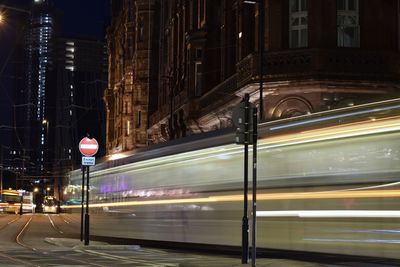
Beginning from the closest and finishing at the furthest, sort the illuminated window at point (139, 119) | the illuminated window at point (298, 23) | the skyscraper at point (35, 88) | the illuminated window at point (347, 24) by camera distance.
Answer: the illuminated window at point (347, 24), the illuminated window at point (298, 23), the skyscraper at point (35, 88), the illuminated window at point (139, 119)

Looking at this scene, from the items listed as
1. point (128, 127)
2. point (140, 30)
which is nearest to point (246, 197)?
point (140, 30)

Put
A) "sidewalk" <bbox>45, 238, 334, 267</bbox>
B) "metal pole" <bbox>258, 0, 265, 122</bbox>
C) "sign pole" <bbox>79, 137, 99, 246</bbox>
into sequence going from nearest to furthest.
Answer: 1. "sidewalk" <bbox>45, 238, 334, 267</bbox>
2. "sign pole" <bbox>79, 137, 99, 246</bbox>
3. "metal pole" <bbox>258, 0, 265, 122</bbox>

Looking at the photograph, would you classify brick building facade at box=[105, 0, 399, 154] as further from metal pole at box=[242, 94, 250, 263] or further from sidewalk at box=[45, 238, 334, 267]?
sidewalk at box=[45, 238, 334, 267]

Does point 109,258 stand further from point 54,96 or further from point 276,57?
point 54,96

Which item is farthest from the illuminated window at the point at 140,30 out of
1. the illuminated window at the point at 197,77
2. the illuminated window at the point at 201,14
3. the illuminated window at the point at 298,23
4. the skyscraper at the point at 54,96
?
the illuminated window at the point at 298,23

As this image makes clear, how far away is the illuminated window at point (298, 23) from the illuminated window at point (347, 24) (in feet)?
4.98

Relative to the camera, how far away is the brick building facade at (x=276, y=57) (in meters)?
31.0

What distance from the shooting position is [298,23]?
32969 millimetres

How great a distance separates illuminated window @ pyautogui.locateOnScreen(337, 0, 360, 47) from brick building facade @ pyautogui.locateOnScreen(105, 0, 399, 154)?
5cm

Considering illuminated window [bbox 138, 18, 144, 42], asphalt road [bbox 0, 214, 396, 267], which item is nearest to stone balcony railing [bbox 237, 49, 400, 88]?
asphalt road [bbox 0, 214, 396, 267]

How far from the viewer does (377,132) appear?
1398 cm

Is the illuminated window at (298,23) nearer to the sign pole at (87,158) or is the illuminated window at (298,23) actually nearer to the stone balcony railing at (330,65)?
the stone balcony railing at (330,65)

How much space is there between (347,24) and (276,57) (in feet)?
12.2

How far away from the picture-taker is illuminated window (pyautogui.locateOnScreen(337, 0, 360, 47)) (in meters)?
32.4
